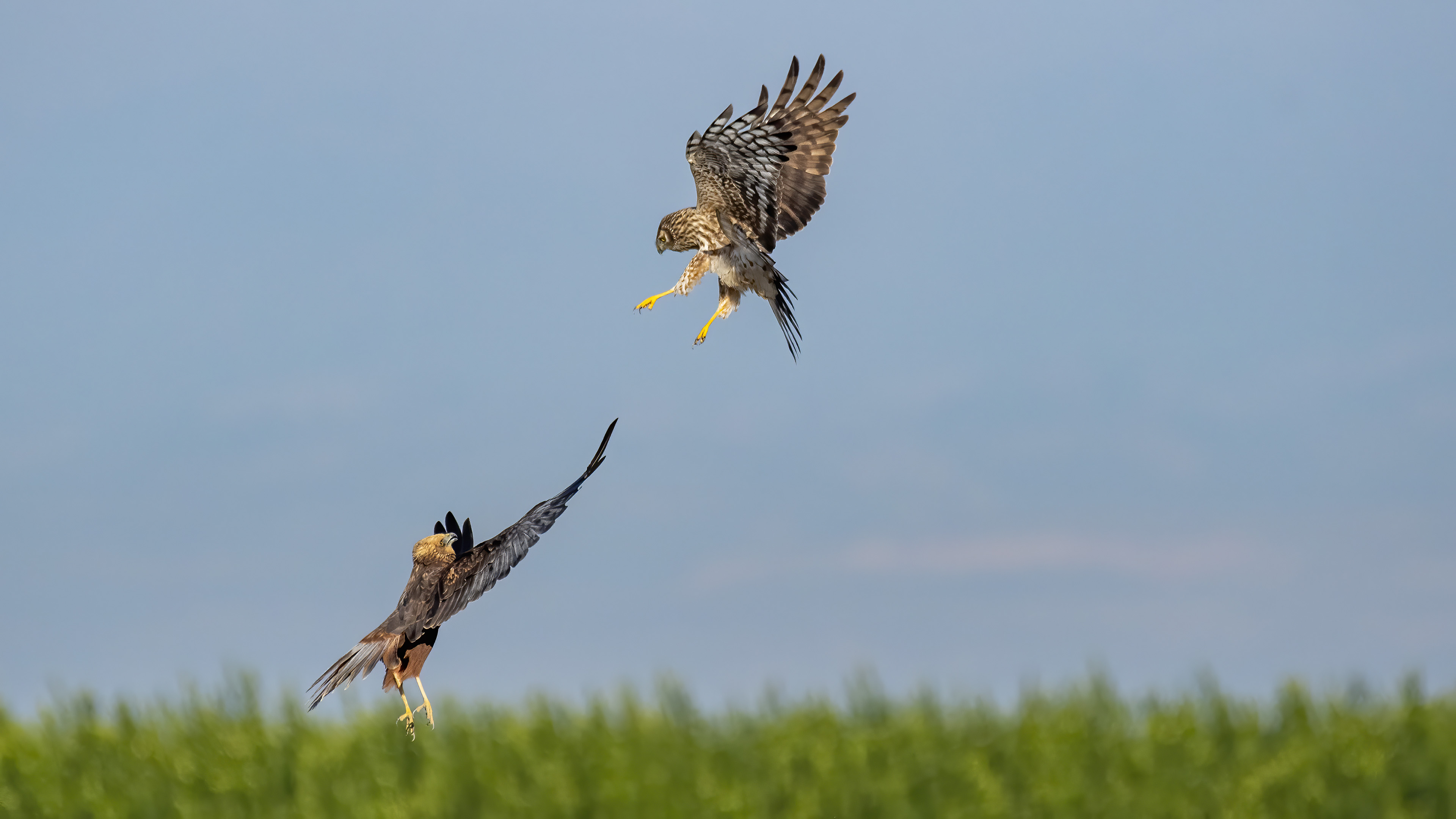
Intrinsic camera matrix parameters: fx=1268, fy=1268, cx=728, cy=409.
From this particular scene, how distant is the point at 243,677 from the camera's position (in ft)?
35.7

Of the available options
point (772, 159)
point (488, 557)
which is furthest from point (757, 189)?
point (488, 557)

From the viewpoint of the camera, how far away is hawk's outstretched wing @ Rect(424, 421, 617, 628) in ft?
25.2

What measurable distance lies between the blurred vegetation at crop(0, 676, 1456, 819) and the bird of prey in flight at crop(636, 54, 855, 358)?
A: 3410 millimetres

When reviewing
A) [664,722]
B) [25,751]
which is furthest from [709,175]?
[25,751]

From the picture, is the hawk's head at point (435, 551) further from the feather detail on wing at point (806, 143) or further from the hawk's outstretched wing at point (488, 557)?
the feather detail on wing at point (806, 143)

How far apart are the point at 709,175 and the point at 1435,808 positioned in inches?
285

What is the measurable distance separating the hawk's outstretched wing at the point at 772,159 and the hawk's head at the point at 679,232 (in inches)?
6.9

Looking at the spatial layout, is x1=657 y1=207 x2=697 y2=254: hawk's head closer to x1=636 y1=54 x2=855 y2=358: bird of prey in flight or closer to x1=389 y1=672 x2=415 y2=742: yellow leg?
x1=636 y1=54 x2=855 y2=358: bird of prey in flight

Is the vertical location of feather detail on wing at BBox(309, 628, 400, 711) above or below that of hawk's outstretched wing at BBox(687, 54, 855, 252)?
below

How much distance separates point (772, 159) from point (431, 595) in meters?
5.02

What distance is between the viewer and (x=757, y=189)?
11.0 metres

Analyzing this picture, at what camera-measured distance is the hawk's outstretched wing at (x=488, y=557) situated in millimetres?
7668

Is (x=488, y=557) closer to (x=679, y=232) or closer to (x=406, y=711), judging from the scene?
(x=406, y=711)

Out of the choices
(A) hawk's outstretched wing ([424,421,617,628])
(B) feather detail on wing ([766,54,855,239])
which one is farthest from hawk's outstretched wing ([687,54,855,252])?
(A) hawk's outstretched wing ([424,421,617,628])
